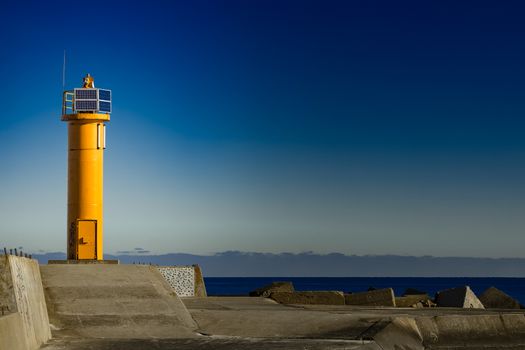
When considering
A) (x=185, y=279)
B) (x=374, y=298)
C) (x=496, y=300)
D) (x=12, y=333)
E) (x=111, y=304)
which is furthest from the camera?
(x=496, y=300)

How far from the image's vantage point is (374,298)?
21.0 metres

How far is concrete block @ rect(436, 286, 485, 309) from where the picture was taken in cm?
2245

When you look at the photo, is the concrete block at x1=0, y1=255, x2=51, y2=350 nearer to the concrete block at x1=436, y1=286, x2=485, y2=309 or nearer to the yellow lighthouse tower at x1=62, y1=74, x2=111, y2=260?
the yellow lighthouse tower at x1=62, y1=74, x2=111, y2=260

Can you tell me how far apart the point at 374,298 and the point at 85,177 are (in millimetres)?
8332

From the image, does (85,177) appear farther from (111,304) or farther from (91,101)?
(111,304)

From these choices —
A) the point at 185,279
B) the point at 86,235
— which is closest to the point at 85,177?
the point at 86,235

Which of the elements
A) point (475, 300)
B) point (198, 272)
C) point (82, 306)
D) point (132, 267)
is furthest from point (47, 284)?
point (475, 300)

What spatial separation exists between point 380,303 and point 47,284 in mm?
8401

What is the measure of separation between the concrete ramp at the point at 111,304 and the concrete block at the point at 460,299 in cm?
876

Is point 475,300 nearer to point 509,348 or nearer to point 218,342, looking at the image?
point 509,348

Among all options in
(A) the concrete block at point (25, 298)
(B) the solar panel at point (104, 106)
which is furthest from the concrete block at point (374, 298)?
(A) the concrete block at point (25, 298)

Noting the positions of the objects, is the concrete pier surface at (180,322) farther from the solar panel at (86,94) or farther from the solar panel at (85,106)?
the solar panel at (86,94)

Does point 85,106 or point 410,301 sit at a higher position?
point 85,106

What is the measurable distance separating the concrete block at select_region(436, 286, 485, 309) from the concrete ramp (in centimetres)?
876
